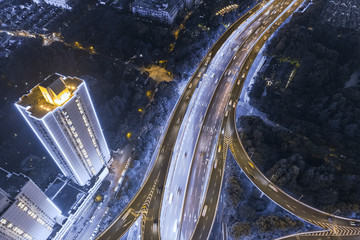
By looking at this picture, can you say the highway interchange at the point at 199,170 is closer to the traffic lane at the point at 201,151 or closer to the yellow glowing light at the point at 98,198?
the traffic lane at the point at 201,151

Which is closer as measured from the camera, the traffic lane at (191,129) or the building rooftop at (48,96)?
the building rooftop at (48,96)

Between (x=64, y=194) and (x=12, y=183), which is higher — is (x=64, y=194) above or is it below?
below

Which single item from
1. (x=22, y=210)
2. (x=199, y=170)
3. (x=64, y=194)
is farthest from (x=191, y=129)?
(x=22, y=210)

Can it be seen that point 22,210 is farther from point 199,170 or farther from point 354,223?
point 354,223

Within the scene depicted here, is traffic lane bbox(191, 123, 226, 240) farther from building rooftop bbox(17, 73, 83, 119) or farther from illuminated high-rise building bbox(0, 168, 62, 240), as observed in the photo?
building rooftop bbox(17, 73, 83, 119)

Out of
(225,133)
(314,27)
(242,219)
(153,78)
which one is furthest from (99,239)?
(314,27)

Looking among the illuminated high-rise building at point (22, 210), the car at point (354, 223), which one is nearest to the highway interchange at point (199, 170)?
the car at point (354, 223)

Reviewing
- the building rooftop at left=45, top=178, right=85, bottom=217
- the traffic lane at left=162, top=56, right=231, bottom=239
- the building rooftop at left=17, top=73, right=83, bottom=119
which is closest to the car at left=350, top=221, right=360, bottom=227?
the traffic lane at left=162, top=56, right=231, bottom=239
